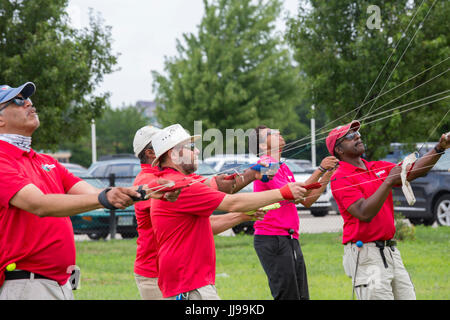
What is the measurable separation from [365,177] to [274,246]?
1228 mm

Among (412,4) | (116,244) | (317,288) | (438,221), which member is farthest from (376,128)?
(116,244)

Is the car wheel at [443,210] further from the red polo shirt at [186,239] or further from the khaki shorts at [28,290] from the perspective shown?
the khaki shorts at [28,290]

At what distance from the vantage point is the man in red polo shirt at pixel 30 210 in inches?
138

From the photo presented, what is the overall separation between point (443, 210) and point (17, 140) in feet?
40.3

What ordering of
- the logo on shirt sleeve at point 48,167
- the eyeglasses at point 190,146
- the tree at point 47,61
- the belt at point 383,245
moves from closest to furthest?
the logo on shirt sleeve at point 48,167, the eyeglasses at point 190,146, the belt at point 383,245, the tree at point 47,61

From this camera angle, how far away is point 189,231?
427cm

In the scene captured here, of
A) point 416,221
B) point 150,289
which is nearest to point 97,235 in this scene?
point 416,221

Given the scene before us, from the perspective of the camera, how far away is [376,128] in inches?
410

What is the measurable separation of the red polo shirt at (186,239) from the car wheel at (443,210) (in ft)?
36.6

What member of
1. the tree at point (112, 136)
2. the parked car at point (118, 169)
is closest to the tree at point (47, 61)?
the parked car at point (118, 169)

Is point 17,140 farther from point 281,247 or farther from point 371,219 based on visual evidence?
point 281,247

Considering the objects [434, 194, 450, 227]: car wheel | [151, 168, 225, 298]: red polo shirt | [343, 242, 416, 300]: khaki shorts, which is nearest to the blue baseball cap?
[151, 168, 225, 298]: red polo shirt

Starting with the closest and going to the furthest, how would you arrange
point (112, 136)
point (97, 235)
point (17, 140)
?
point (17, 140), point (97, 235), point (112, 136)

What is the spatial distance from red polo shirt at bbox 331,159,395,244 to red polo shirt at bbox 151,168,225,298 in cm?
142
